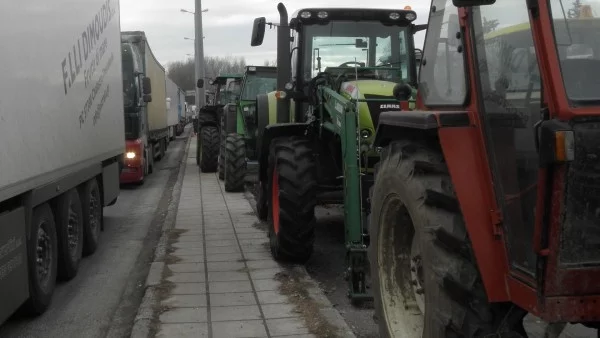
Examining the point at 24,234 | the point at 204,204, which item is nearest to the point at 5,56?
the point at 24,234

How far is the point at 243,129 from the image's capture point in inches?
506

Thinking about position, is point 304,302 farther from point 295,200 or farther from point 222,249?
point 222,249

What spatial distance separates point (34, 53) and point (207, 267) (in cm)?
267

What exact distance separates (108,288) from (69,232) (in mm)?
755

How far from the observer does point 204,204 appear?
11.0 meters

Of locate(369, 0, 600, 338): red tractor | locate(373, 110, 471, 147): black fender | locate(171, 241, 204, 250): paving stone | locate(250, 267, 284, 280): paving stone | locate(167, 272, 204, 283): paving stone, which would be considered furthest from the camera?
locate(171, 241, 204, 250): paving stone

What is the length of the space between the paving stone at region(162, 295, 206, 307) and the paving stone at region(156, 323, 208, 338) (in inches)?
18.7

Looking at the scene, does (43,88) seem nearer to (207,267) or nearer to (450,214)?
(207,267)

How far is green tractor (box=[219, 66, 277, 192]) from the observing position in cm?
1216

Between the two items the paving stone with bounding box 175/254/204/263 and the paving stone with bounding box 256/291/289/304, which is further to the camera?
the paving stone with bounding box 175/254/204/263

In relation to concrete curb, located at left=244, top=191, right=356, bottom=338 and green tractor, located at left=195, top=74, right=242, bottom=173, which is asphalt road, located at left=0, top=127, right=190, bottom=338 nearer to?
concrete curb, located at left=244, top=191, right=356, bottom=338

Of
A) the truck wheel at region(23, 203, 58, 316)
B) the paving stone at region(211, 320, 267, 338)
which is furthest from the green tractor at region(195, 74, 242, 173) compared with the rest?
the paving stone at region(211, 320, 267, 338)

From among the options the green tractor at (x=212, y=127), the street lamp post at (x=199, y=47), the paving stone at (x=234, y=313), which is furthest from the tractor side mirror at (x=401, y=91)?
the street lamp post at (x=199, y=47)

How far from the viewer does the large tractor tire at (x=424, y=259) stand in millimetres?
2791
